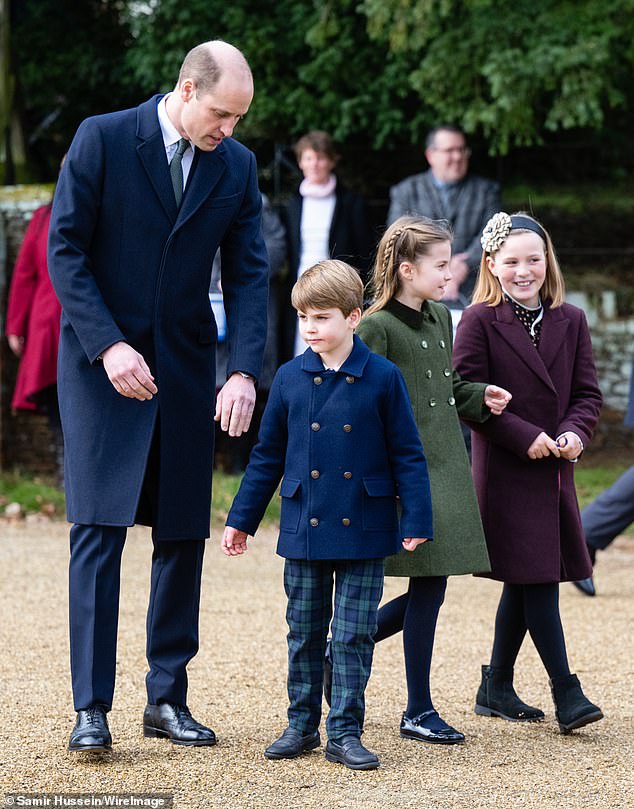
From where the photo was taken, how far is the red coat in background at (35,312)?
9.48 meters

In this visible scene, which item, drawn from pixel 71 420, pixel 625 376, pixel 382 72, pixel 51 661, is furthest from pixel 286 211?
pixel 71 420

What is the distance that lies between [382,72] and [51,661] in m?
6.89

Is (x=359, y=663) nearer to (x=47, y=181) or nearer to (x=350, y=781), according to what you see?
(x=350, y=781)

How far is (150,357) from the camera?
4.25 meters

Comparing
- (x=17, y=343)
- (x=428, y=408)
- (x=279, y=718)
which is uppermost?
(x=428, y=408)

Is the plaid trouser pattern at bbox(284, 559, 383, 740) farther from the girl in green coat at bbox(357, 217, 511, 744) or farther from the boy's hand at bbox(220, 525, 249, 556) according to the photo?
the girl in green coat at bbox(357, 217, 511, 744)

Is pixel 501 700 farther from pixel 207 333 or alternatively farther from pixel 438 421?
pixel 207 333

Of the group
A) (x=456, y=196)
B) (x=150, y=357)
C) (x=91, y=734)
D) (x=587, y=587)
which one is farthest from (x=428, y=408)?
(x=456, y=196)

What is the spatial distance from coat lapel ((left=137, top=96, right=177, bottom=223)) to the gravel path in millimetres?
1526

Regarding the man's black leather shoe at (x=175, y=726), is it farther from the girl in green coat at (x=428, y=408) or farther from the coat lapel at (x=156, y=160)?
the coat lapel at (x=156, y=160)

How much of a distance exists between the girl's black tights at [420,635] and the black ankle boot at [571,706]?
406mm

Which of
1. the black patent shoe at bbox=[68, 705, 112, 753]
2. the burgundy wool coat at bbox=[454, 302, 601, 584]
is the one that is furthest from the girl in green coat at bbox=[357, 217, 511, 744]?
the black patent shoe at bbox=[68, 705, 112, 753]

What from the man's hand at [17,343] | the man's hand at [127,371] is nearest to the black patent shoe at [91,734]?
the man's hand at [127,371]

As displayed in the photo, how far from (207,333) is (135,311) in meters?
0.24
